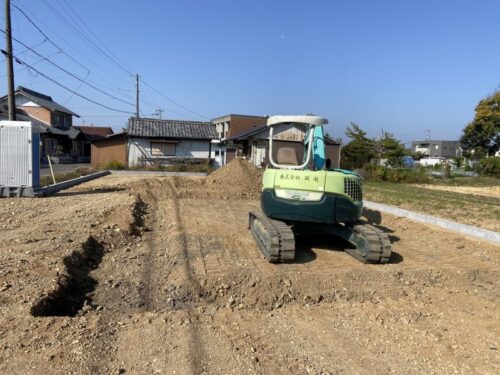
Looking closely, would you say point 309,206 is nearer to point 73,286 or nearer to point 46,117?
point 73,286

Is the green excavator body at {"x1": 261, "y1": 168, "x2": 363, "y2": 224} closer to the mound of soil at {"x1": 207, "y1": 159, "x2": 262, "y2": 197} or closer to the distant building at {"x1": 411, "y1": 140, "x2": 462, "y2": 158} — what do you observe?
the mound of soil at {"x1": 207, "y1": 159, "x2": 262, "y2": 197}

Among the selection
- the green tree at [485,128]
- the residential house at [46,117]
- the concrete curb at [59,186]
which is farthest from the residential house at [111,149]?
the green tree at [485,128]

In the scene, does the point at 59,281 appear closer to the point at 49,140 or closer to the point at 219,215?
the point at 219,215

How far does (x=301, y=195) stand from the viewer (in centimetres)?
701

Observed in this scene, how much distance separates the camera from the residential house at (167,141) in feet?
105

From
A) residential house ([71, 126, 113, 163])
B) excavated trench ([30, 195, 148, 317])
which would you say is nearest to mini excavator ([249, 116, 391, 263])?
excavated trench ([30, 195, 148, 317])

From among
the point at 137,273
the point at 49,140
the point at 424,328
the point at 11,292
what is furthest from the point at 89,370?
the point at 49,140

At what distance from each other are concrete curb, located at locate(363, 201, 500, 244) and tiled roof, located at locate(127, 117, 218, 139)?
21.8 meters

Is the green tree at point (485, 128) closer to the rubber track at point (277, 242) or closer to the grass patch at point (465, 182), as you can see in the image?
the grass patch at point (465, 182)

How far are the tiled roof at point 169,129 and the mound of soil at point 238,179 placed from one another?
12950 millimetres

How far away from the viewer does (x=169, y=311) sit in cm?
486

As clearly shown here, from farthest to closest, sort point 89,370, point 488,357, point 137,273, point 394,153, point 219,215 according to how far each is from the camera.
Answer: point 394,153 < point 219,215 < point 137,273 < point 488,357 < point 89,370

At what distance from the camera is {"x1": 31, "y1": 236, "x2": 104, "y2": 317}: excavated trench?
475cm

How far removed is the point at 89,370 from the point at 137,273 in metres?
2.75
